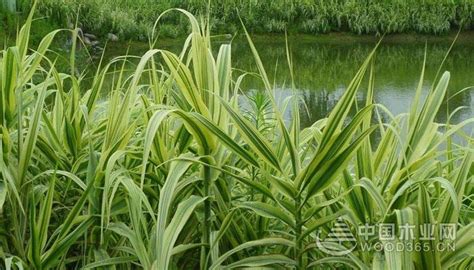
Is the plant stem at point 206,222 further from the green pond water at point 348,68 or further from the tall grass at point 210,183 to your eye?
the green pond water at point 348,68

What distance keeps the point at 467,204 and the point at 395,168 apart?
324 mm

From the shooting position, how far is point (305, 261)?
4.12 ft

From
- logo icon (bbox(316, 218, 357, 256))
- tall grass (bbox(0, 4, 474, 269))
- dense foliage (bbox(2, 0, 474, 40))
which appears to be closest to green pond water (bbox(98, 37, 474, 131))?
dense foliage (bbox(2, 0, 474, 40))

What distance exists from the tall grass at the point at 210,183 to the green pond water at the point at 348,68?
4.21m

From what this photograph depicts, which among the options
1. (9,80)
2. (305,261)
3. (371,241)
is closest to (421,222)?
(371,241)

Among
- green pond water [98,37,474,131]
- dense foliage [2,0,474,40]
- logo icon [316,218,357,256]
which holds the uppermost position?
logo icon [316,218,357,256]

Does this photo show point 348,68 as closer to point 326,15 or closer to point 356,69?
point 356,69

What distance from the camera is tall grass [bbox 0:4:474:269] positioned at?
114 cm

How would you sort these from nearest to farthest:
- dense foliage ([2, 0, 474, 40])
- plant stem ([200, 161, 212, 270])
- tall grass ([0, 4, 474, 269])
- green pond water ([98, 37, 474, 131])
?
1. tall grass ([0, 4, 474, 269])
2. plant stem ([200, 161, 212, 270])
3. green pond water ([98, 37, 474, 131])
4. dense foliage ([2, 0, 474, 40])

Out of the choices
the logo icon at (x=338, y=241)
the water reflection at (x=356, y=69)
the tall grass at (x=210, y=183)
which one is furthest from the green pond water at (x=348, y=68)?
the logo icon at (x=338, y=241)

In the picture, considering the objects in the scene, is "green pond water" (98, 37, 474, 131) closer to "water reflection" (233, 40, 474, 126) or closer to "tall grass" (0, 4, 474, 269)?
"water reflection" (233, 40, 474, 126)

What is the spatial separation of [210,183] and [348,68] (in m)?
8.21

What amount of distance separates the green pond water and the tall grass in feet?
13.8

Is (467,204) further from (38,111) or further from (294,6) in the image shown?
(294,6)
